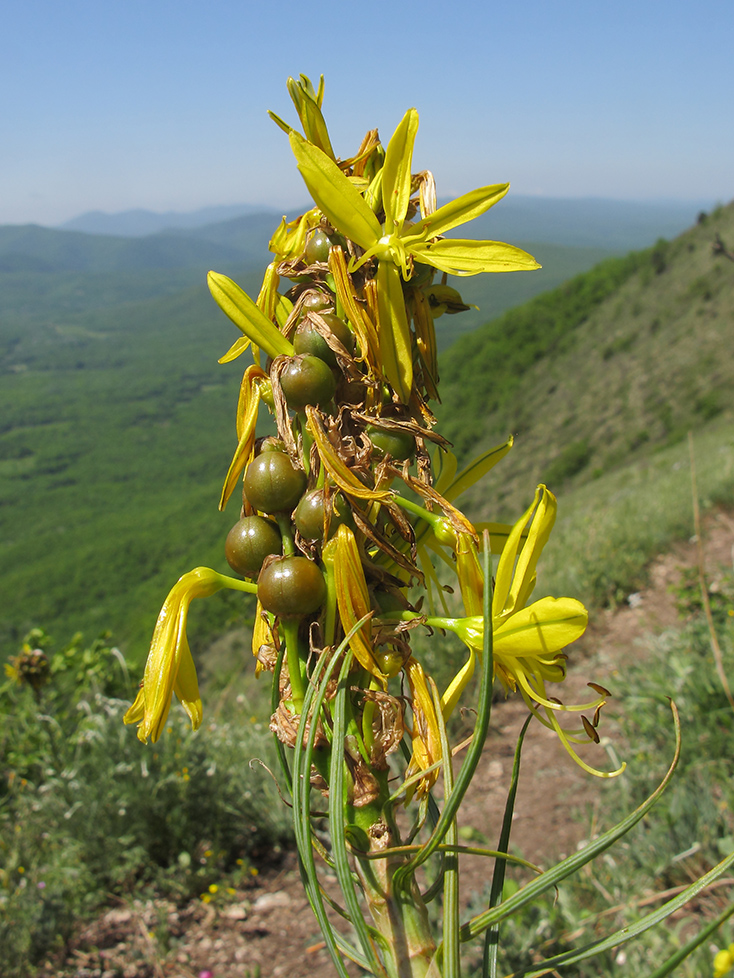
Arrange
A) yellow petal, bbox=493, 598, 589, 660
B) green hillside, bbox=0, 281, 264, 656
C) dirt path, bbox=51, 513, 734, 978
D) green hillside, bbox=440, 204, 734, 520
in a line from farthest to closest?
green hillside, bbox=0, 281, 264, 656
green hillside, bbox=440, 204, 734, 520
dirt path, bbox=51, 513, 734, 978
yellow petal, bbox=493, 598, 589, 660

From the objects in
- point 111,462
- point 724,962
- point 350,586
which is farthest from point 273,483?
point 111,462

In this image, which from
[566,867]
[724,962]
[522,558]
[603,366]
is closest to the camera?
[566,867]

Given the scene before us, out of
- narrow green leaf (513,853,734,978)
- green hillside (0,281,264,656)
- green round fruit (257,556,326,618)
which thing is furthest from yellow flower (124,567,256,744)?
green hillside (0,281,264,656)

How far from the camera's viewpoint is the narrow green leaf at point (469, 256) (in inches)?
39.5

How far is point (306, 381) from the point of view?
0.92 meters

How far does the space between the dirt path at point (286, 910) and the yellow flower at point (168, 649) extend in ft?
7.44

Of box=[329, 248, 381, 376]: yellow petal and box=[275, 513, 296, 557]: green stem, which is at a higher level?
box=[329, 248, 381, 376]: yellow petal

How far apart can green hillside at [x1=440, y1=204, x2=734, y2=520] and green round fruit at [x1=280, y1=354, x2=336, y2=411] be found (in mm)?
27685

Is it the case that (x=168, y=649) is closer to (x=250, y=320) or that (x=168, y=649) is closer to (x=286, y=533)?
(x=286, y=533)

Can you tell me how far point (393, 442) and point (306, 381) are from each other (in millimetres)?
160

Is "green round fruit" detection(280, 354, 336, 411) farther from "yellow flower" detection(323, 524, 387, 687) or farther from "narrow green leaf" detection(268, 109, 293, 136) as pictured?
"narrow green leaf" detection(268, 109, 293, 136)

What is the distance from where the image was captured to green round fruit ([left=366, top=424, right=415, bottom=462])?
3.17ft

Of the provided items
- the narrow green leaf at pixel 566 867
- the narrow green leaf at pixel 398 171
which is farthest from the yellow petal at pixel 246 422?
the narrow green leaf at pixel 566 867

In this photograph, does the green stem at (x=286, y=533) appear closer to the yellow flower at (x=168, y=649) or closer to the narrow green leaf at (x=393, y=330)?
the yellow flower at (x=168, y=649)
